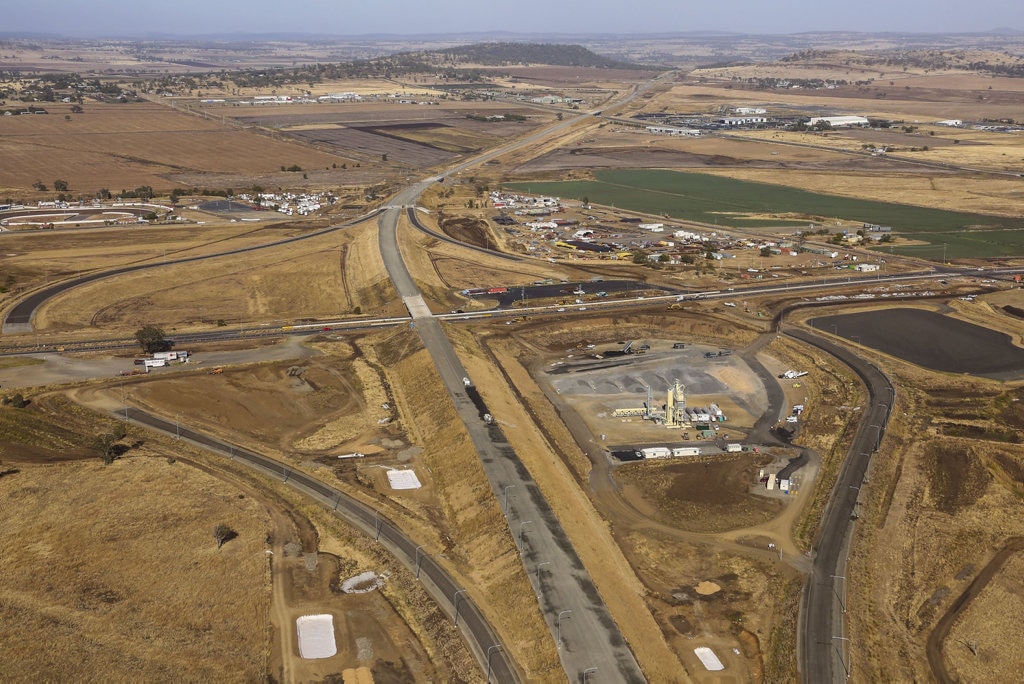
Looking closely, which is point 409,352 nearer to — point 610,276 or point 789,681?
point 610,276

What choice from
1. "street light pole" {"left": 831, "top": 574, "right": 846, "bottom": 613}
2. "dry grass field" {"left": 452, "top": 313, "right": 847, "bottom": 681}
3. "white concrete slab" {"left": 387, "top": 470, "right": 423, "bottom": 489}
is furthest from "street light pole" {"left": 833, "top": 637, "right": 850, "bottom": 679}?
"white concrete slab" {"left": 387, "top": 470, "right": 423, "bottom": 489}

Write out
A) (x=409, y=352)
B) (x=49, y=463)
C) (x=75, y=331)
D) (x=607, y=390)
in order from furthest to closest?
1. (x=75, y=331)
2. (x=409, y=352)
3. (x=607, y=390)
4. (x=49, y=463)

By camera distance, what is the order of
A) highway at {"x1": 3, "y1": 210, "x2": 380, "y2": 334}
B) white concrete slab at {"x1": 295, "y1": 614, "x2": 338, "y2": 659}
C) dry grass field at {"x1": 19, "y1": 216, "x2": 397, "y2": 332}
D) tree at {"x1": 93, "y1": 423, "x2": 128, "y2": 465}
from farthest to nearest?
dry grass field at {"x1": 19, "y1": 216, "x2": 397, "y2": 332} < highway at {"x1": 3, "y1": 210, "x2": 380, "y2": 334} < tree at {"x1": 93, "y1": 423, "x2": 128, "y2": 465} < white concrete slab at {"x1": 295, "y1": 614, "x2": 338, "y2": 659}

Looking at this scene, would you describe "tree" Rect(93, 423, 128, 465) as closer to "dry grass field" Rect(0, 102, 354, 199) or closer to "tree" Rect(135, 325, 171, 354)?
"tree" Rect(135, 325, 171, 354)

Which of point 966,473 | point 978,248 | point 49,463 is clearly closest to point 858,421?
point 966,473

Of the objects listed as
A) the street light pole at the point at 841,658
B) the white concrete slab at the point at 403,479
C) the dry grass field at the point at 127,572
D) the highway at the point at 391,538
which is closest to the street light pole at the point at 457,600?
the highway at the point at 391,538

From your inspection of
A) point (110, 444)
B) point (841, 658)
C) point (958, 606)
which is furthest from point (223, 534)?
point (958, 606)
